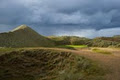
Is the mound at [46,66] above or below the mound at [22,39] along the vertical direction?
below

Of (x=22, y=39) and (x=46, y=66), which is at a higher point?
(x=22, y=39)

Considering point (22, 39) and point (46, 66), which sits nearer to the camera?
point (46, 66)

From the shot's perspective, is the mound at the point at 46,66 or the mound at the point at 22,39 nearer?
the mound at the point at 46,66

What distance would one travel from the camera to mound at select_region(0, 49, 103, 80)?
54.3ft

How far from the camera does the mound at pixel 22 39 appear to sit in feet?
111

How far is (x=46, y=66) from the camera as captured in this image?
60.5 feet

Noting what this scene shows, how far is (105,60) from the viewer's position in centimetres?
1981

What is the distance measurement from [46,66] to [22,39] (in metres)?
19.0

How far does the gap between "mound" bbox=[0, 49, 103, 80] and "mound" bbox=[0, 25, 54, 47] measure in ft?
44.7

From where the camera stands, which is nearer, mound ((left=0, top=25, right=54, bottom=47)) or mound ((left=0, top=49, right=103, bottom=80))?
mound ((left=0, top=49, right=103, bottom=80))

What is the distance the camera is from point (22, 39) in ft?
120

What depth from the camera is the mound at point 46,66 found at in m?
16.6

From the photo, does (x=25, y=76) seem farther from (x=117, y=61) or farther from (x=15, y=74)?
(x=117, y=61)

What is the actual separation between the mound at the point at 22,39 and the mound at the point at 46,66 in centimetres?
1363
